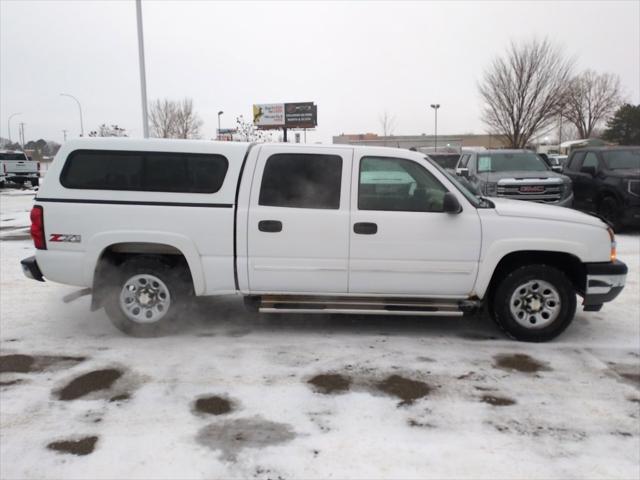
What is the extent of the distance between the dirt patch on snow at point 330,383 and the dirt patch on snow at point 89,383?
1550mm

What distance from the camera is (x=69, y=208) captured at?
485cm

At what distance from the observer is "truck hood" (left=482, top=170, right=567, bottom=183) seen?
1123 centimetres

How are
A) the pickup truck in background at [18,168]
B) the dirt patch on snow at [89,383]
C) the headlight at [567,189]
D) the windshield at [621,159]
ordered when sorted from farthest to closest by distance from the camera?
the pickup truck in background at [18,168], the windshield at [621,159], the headlight at [567,189], the dirt patch on snow at [89,383]

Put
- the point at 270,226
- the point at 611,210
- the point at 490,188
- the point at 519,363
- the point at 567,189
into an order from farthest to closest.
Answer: the point at 490,188, the point at 567,189, the point at 611,210, the point at 270,226, the point at 519,363

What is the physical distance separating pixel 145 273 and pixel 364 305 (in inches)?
81.4

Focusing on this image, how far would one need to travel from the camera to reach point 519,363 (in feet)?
14.7

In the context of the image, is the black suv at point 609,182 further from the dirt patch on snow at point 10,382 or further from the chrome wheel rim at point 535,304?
the dirt patch on snow at point 10,382

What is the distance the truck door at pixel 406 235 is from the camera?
4.78 metres

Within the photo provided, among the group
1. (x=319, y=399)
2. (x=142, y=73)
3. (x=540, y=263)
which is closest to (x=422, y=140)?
(x=142, y=73)

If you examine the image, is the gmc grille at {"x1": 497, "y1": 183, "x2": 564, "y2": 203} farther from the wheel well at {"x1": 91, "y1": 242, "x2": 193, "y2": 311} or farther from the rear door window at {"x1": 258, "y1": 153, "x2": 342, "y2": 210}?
the wheel well at {"x1": 91, "y1": 242, "x2": 193, "y2": 311}

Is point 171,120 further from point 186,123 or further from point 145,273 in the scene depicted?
point 145,273

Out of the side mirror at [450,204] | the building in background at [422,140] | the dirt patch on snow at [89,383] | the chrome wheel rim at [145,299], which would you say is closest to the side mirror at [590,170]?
the side mirror at [450,204]

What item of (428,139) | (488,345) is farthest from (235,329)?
(428,139)

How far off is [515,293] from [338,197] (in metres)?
1.84
